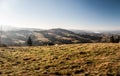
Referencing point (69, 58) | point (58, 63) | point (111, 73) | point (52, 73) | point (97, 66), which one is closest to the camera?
point (111, 73)

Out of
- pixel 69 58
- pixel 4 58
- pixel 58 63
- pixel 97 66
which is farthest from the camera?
pixel 4 58

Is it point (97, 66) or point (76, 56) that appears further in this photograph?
point (76, 56)

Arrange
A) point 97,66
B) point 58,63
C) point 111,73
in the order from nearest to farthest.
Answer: point 111,73 < point 97,66 < point 58,63

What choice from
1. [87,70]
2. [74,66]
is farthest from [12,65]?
[87,70]

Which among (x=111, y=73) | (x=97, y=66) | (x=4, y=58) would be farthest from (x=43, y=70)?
(x=4, y=58)

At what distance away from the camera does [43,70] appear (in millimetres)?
18922

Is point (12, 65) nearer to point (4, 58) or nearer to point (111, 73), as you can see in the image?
point (4, 58)

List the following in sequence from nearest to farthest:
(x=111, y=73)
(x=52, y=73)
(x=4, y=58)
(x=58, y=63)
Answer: (x=111, y=73), (x=52, y=73), (x=58, y=63), (x=4, y=58)

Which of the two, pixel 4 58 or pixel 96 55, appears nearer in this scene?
pixel 96 55

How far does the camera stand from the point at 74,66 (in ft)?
64.4

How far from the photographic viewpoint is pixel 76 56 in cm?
2380

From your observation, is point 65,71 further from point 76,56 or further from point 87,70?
point 76,56

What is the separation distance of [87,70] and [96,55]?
19.4 ft

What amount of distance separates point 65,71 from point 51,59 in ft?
18.7
